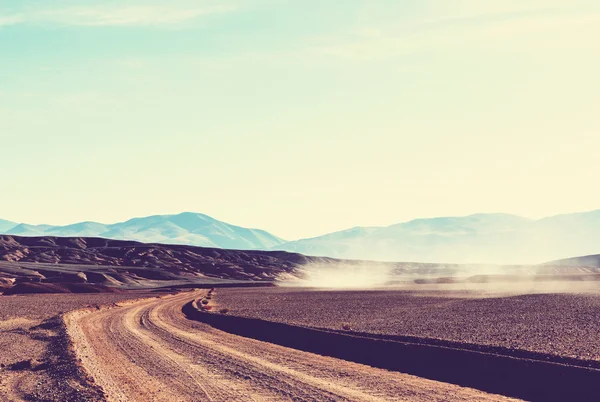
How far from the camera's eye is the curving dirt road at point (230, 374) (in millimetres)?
16656

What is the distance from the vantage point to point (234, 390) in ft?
56.3

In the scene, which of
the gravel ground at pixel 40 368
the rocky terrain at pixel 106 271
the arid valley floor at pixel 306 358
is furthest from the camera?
the rocky terrain at pixel 106 271

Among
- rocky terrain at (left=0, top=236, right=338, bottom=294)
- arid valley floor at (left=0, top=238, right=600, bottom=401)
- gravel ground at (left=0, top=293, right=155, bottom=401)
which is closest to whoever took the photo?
gravel ground at (left=0, top=293, right=155, bottom=401)

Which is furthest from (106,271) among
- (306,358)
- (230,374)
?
(230,374)

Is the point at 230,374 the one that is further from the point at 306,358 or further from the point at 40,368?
the point at 40,368

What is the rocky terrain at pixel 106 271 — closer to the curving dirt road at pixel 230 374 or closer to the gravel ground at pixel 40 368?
the gravel ground at pixel 40 368

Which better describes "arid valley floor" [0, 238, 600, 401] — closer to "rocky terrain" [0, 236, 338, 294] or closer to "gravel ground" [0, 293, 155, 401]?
"gravel ground" [0, 293, 155, 401]

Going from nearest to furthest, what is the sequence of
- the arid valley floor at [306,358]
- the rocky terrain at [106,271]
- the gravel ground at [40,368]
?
the gravel ground at [40,368], the arid valley floor at [306,358], the rocky terrain at [106,271]

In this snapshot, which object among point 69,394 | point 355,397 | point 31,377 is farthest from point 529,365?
point 31,377

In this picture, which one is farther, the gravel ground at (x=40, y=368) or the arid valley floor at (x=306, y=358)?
the arid valley floor at (x=306, y=358)

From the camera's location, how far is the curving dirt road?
1666cm

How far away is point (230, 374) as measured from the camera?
65.1 feet

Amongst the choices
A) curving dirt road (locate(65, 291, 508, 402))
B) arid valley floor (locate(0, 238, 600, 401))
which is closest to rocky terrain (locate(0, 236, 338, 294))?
arid valley floor (locate(0, 238, 600, 401))

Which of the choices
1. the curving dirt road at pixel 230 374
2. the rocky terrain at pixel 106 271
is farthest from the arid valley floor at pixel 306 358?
the rocky terrain at pixel 106 271
